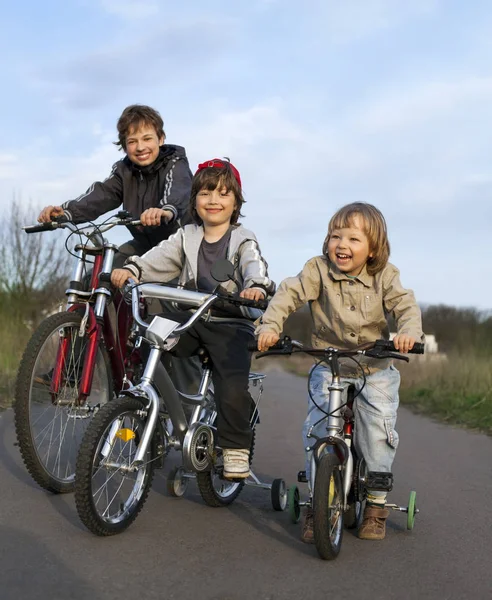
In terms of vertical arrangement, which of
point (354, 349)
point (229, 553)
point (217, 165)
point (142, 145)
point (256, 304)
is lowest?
point (229, 553)

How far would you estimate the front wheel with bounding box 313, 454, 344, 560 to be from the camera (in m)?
3.77

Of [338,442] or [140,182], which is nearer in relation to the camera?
[338,442]

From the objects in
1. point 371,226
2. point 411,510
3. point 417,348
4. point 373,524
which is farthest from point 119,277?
point 411,510

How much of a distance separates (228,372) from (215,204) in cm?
103

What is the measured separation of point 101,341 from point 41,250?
43.4 feet

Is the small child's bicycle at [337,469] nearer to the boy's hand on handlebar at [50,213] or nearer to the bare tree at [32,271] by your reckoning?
the boy's hand on handlebar at [50,213]

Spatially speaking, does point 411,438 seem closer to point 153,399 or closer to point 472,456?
point 472,456

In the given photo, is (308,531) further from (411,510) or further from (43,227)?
(43,227)

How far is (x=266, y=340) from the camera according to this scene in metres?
4.06

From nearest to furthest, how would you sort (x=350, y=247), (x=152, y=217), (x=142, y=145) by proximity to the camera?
(x=350, y=247), (x=152, y=217), (x=142, y=145)

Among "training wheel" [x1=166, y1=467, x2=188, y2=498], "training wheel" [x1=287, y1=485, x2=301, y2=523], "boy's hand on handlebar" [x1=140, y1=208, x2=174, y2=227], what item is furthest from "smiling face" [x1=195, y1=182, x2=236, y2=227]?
"training wheel" [x1=287, y1=485, x2=301, y2=523]

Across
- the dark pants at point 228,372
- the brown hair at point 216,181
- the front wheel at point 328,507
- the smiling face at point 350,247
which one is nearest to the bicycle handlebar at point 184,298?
the dark pants at point 228,372

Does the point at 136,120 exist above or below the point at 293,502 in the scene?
above

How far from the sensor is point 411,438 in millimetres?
8500
